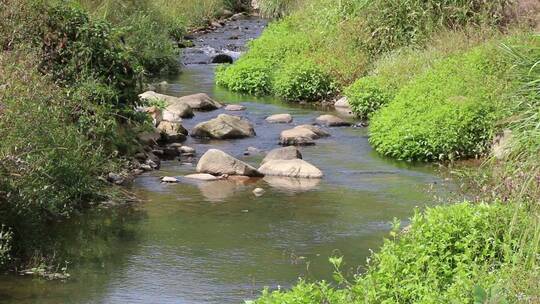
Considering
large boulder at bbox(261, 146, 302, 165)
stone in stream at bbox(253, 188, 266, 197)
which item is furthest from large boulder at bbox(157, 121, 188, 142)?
stone in stream at bbox(253, 188, 266, 197)

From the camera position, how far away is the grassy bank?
7289 mm

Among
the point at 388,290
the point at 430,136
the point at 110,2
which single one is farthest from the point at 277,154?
the point at 110,2

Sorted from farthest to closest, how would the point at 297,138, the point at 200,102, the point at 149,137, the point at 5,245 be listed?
the point at 200,102, the point at 297,138, the point at 149,137, the point at 5,245

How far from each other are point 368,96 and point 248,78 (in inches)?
141

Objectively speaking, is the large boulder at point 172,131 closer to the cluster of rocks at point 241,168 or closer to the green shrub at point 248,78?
the cluster of rocks at point 241,168

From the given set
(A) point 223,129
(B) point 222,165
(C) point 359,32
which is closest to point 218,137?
(A) point 223,129

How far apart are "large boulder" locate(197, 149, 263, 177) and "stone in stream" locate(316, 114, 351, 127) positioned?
359 centimetres

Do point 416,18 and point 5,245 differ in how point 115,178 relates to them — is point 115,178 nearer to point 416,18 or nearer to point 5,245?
point 5,245

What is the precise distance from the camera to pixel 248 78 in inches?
795

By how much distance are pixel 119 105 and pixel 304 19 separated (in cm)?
915

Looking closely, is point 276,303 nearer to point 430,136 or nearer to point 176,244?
point 176,244

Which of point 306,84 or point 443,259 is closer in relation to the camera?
point 443,259

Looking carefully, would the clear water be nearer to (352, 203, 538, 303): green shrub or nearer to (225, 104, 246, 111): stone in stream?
(352, 203, 538, 303): green shrub

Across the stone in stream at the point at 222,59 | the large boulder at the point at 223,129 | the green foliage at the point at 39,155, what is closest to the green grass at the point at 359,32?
the stone in stream at the point at 222,59
